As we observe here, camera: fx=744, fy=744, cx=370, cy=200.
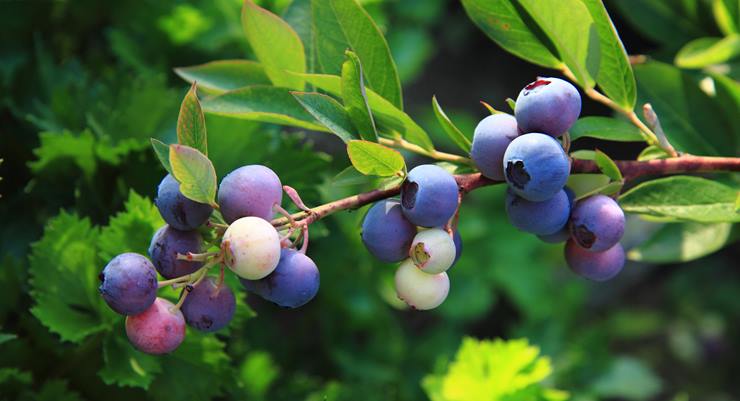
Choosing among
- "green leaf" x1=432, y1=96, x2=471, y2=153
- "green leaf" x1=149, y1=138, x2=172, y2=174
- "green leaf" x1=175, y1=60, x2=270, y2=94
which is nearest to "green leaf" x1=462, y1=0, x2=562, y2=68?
"green leaf" x1=432, y1=96, x2=471, y2=153

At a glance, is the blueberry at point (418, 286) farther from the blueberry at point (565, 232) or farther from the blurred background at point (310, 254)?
the blurred background at point (310, 254)

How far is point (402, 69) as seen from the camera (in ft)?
5.48

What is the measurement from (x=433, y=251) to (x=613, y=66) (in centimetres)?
31

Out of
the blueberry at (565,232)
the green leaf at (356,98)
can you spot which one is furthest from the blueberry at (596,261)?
the green leaf at (356,98)

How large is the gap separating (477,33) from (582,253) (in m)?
1.66

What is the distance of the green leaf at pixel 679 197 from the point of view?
735 millimetres

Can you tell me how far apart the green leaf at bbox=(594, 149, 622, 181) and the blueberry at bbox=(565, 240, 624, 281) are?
74 mm

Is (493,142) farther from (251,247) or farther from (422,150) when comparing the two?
(251,247)

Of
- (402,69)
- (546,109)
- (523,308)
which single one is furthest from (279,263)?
(523,308)

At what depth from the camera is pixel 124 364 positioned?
82 cm

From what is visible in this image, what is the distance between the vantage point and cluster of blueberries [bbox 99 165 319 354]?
56 centimetres

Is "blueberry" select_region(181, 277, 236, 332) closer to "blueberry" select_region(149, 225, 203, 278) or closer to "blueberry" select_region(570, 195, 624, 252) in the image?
"blueberry" select_region(149, 225, 203, 278)

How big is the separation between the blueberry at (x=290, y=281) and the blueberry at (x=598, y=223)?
0.80ft

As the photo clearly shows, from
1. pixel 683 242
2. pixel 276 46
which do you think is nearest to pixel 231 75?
A: pixel 276 46
